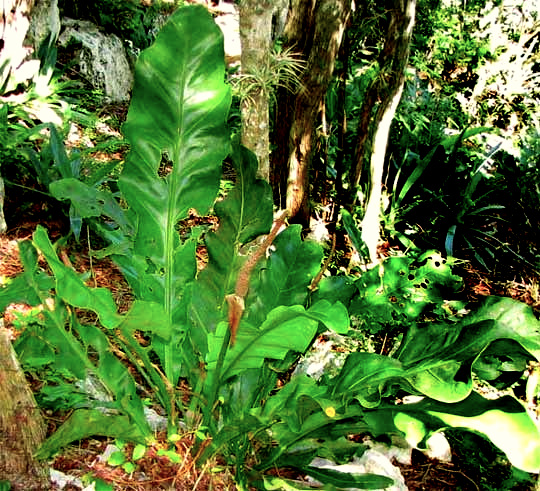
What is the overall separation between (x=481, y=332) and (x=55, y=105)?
422 cm

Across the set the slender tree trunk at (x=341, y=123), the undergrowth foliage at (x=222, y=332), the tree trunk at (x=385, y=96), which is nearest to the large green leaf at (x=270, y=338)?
the undergrowth foliage at (x=222, y=332)

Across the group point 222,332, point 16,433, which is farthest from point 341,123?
point 16,433

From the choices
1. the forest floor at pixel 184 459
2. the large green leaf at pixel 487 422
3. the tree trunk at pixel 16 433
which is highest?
the large green leaf at pixel 487 422

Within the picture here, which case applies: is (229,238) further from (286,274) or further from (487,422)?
(487,422)

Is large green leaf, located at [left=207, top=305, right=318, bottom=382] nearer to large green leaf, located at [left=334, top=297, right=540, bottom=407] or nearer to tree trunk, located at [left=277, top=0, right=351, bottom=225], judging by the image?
large green leaf, located at [left=334, top=297, right=540, bottom=407]

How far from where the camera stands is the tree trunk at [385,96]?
365cm

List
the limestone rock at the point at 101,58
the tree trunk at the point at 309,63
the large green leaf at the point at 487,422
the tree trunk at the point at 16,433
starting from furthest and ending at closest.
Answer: the limestone rock at the point at 101,58 → the tree trunk at the point at 309,63 → the tree trunk at the point at 16,433 → the large green leaf at the point at 487,422

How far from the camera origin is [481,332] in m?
1.56

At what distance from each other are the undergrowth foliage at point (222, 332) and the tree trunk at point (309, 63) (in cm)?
163

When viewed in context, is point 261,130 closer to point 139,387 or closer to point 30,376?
point 139,387

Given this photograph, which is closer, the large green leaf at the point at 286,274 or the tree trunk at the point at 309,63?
the large green leaf at the point at 286,274

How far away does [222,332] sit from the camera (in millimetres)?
1667

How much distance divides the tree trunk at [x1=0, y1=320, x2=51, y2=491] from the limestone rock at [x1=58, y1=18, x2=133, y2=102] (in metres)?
4.79

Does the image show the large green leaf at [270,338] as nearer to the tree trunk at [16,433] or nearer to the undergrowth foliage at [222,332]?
the undergrowth foliage at [222,332]
